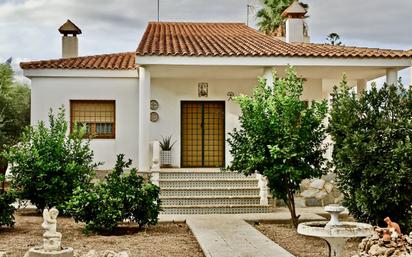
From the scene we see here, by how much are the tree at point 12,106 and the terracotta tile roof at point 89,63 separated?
259 inches

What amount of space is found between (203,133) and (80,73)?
4.08 metres

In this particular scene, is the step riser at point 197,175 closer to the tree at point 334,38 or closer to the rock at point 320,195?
the rock at point 320,195

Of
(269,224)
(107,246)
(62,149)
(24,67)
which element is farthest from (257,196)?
(24,67)

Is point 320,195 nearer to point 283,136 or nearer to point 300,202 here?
point 300,202

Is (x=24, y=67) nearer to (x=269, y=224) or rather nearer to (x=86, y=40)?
(x=86, y=40)


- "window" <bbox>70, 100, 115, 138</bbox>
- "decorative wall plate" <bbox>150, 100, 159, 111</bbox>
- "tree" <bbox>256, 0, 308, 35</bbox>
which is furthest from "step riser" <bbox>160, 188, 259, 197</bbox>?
"tree" <bbox>256, 0, 308, 35</bbox>

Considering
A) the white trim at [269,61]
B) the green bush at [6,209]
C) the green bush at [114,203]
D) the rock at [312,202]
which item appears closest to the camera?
the green bush at [114,203]

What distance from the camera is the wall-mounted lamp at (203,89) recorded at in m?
19.6

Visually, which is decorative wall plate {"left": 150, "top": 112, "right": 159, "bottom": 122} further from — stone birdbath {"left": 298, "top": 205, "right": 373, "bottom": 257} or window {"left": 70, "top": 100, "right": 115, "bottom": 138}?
stone birdbath {"left": 298, "top": 205, "right": 373, "bottom": 257}

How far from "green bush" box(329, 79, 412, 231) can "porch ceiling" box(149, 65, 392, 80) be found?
5.80m

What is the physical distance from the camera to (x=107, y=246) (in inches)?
428

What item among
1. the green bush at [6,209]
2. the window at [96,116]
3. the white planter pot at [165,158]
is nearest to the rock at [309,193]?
the white planter pot at [165,158]

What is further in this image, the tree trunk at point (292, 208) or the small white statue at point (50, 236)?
the tree trunk at point (292, 208)

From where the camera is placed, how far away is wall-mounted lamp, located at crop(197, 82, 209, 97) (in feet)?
64.3
